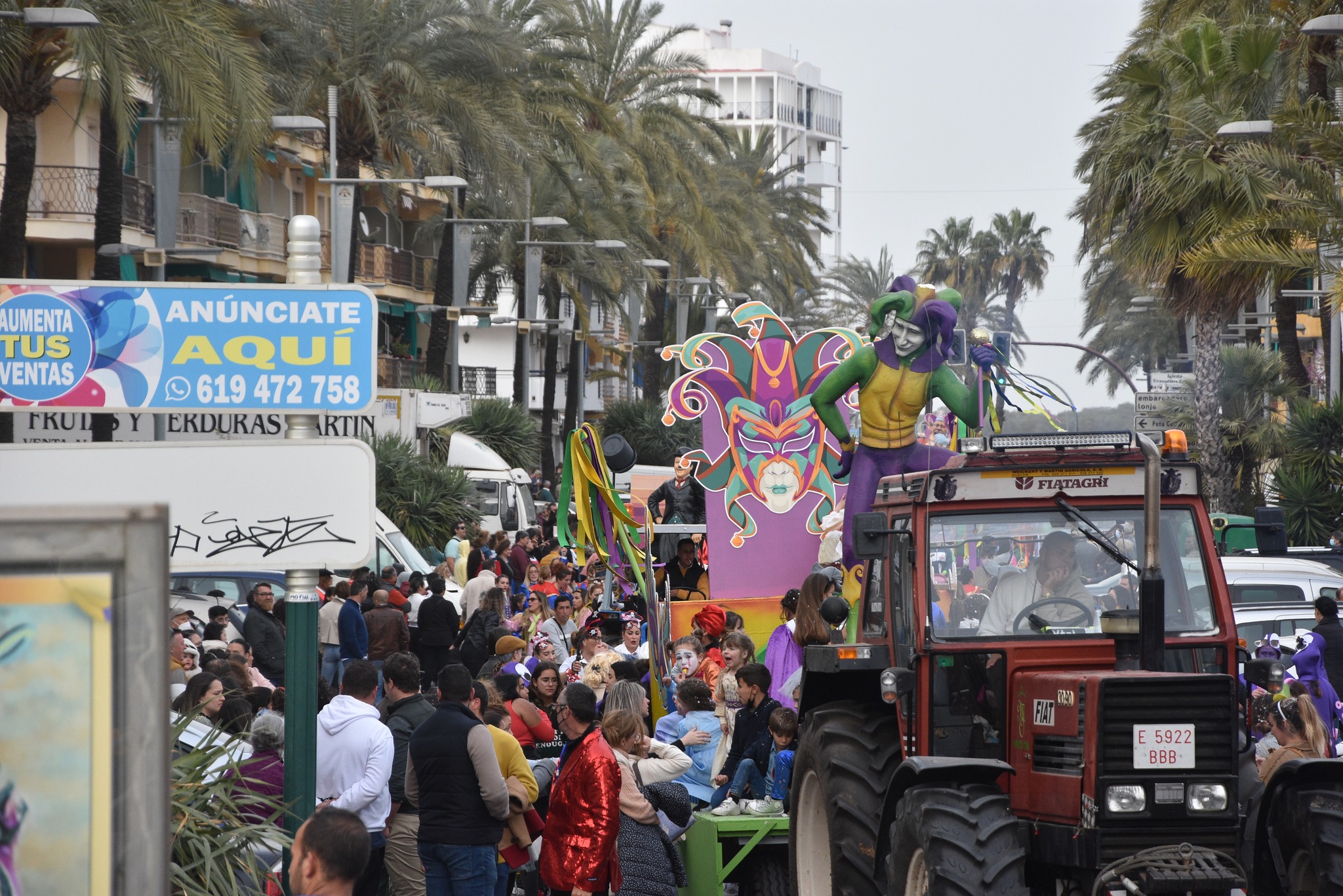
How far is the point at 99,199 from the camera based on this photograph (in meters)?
22.8

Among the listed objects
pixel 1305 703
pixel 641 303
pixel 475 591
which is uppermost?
pixel 641 303

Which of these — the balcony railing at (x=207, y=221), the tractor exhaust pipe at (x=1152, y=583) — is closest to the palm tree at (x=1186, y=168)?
the tractor exhaust pipe at (x=1152, y=583)

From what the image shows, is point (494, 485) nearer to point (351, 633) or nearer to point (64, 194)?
point (64, 194)

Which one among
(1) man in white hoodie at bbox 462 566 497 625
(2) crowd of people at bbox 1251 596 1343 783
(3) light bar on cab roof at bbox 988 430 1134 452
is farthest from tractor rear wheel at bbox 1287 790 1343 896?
(1) man in white hoodie at bbox 462 566 497 625

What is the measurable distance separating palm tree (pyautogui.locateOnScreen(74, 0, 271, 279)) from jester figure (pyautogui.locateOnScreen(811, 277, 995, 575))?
911cm

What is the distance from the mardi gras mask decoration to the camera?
1739 centimetres

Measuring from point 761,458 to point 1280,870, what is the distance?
443 inches

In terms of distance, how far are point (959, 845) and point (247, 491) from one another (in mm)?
2942

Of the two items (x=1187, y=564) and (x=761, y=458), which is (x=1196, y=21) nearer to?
(x=761, y=458)

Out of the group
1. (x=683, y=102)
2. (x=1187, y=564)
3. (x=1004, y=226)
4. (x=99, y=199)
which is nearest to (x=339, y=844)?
(x=1187, y=564)

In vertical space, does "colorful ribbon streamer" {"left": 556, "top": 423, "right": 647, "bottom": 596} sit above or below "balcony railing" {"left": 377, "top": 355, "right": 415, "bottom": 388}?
below

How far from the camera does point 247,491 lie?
606cm

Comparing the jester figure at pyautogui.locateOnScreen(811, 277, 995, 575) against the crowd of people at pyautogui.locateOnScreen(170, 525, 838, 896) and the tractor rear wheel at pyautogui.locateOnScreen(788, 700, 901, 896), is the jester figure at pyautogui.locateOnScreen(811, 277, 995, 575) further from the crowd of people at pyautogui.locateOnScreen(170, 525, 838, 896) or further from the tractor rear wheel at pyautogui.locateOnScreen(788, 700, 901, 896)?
the tractor rear wheel at pyautogui.locateOnScreen(788, 700, 901, 896)

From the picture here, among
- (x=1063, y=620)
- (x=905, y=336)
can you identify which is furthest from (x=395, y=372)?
(x=1063, y=620)
